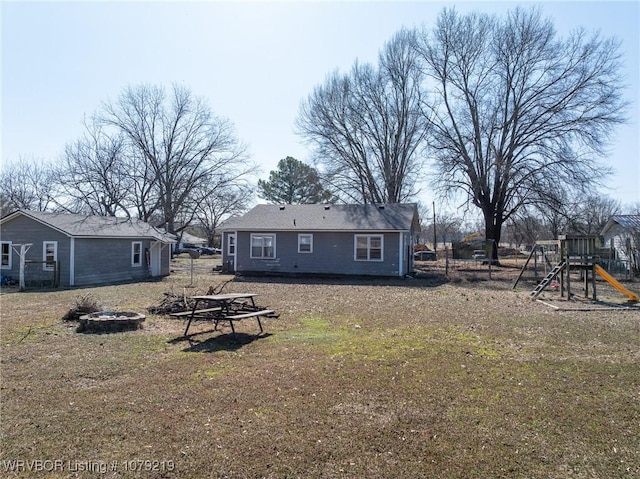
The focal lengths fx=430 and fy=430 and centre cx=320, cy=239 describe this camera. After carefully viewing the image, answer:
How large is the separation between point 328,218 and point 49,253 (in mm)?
13742

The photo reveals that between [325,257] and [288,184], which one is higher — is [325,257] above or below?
below

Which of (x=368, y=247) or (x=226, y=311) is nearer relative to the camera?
(x=226, y=311)

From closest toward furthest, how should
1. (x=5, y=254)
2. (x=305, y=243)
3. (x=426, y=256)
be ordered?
(x=5, y=254) < (x=305, y=243) < (x=426, y=256)

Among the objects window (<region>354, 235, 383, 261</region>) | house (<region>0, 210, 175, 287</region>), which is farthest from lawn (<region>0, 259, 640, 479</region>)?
window (<region>354, 235, 383, 261</region>)

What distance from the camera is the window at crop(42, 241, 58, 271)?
1941cm

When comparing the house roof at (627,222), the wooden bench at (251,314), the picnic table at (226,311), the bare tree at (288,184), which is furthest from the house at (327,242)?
the bare tree at (288,184)

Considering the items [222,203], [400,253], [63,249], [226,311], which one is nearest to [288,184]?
[222,203]

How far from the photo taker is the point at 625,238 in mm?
26891

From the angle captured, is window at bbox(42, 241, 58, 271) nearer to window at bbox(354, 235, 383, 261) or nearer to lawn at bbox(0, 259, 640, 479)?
lawn at bbox(0, 259, 640, 479)

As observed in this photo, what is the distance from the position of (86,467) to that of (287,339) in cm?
490

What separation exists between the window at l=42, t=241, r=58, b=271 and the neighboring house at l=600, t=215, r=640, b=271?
2759 cm

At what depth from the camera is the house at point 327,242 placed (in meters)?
22.4

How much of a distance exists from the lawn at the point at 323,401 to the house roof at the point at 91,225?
11365mm

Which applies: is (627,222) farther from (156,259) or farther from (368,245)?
(156,259)
